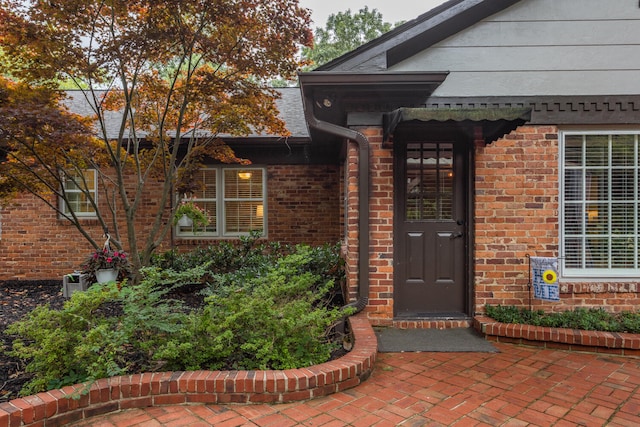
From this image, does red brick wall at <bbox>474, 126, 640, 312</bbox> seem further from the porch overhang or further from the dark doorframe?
the porch overhang

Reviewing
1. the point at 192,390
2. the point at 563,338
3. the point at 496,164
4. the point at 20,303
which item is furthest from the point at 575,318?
the point at 20,303

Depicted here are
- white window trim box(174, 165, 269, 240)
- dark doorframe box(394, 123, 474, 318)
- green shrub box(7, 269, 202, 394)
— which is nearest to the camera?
green shrub box(7, 269, 202, 394)

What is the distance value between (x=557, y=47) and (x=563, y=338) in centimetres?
311

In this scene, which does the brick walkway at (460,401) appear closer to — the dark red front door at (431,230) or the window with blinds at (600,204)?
the dark red front door at (431,230)

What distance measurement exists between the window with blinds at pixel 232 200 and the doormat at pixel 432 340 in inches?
181

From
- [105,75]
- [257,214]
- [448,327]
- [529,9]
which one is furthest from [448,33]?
[257,214]

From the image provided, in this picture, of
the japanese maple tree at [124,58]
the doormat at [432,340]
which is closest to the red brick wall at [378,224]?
the doormat at [432,340]

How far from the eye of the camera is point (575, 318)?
13.8ft

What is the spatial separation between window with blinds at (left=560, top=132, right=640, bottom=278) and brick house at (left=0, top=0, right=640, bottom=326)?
12 millimetres

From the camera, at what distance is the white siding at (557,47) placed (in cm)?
448

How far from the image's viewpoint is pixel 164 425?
8.57 feet

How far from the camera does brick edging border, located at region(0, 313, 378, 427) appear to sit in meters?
2.64

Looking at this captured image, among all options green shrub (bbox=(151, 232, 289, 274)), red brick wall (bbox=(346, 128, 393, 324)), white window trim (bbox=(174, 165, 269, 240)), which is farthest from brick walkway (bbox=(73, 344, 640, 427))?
white window trim (bbox=(174, 165, 269, 240))

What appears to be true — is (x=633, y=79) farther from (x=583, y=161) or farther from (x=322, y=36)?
(x=322, y=36)
